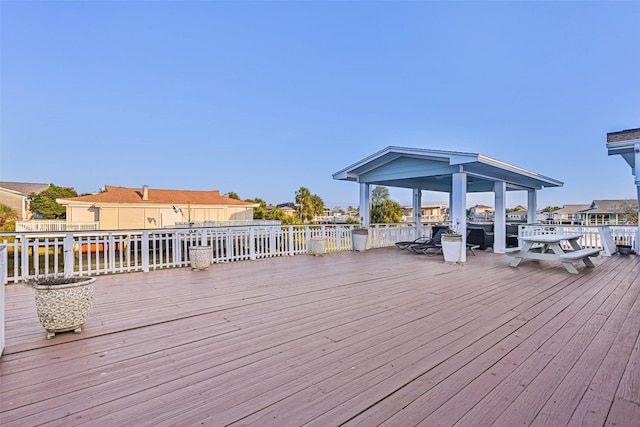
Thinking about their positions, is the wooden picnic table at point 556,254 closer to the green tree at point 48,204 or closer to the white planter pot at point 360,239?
the white planter pot at point 360,239

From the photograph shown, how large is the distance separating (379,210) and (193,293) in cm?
2522

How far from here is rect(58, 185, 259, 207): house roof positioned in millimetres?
19516

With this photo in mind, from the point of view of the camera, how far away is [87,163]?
2391 centimetres

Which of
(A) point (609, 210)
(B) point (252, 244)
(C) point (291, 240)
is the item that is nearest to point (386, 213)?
(C) point (291, 240)

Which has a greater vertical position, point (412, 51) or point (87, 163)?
point (412, 51)

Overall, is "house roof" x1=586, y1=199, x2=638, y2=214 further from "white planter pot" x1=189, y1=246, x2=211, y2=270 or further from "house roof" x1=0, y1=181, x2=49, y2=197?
"house roof" x1=0, y1=181, x2=49, y2=197

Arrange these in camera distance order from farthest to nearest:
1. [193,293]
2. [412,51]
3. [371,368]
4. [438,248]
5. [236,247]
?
[412,51] → [438,248] → [236,247] → [193,293] → [371,368]

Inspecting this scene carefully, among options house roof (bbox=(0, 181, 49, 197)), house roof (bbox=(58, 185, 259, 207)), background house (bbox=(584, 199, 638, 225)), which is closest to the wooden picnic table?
house roof (bbox=(58, 185, 259, 207))

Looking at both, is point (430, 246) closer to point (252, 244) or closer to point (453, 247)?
point (453, 247)

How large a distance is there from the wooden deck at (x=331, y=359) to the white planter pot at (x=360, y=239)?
4.76 metres

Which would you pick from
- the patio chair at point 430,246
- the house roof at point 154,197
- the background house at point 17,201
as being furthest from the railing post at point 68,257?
the background house at point 17,201

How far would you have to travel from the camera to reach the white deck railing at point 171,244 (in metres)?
5.07

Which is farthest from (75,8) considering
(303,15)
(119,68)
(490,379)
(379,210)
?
(379,210)

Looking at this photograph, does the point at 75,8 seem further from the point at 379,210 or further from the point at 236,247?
the point at 379,210
